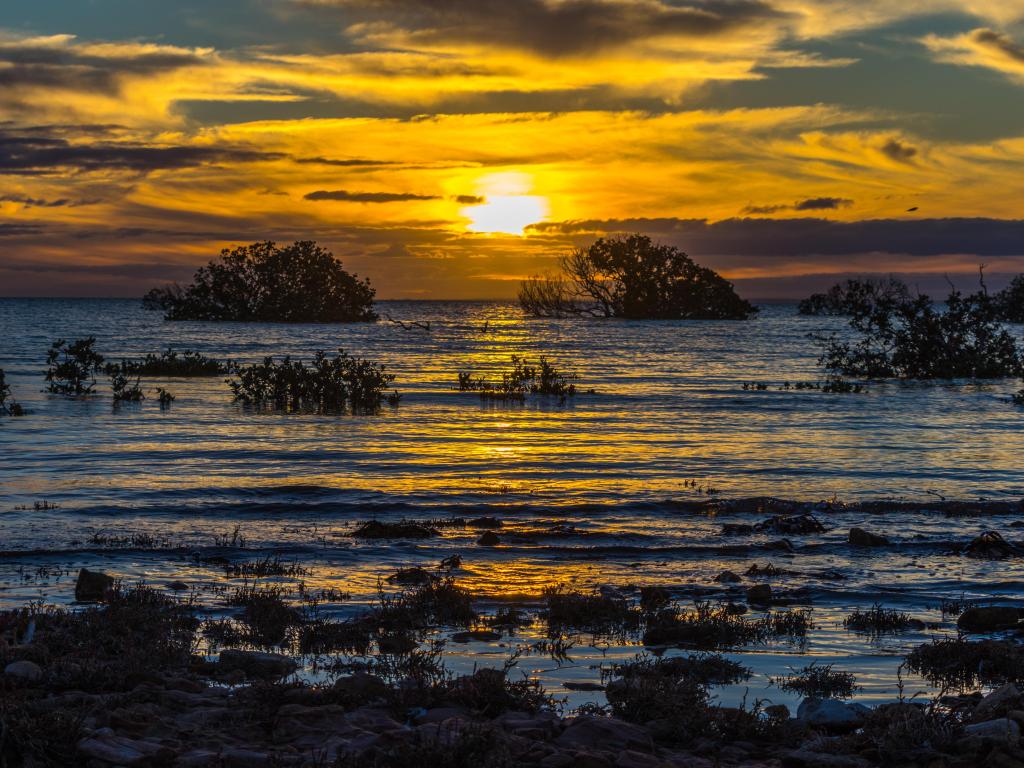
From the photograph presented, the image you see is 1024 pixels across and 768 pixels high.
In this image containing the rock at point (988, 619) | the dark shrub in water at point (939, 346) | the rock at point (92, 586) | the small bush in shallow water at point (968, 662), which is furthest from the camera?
the dark shrub in water at point (939, 346)

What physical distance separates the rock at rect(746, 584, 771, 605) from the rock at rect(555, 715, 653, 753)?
4277 mm

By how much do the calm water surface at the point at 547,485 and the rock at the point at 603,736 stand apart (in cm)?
102

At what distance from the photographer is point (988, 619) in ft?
29.9

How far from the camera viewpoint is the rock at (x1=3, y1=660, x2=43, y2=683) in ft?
22.0

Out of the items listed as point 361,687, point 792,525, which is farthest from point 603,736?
point 792,525

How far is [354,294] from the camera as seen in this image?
113 m

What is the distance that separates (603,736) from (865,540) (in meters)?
8.19

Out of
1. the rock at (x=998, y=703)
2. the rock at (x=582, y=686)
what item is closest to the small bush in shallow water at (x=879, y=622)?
the rock at (x=998, y=703)

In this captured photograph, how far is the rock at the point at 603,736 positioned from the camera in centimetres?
588

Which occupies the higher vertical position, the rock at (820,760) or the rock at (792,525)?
the rock at (820,760)

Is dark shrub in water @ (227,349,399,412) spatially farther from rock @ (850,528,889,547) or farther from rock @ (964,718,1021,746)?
rock @ (964,718,1021,746)

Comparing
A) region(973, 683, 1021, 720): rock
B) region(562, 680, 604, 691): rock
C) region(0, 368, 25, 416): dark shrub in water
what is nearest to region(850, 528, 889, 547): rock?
region(973, 683, 1021, 720): rock

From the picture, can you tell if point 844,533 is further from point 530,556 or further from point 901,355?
point 901,355

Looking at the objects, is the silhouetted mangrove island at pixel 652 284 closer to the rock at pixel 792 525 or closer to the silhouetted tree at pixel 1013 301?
the silhouetted tree at pixel 1013 301
